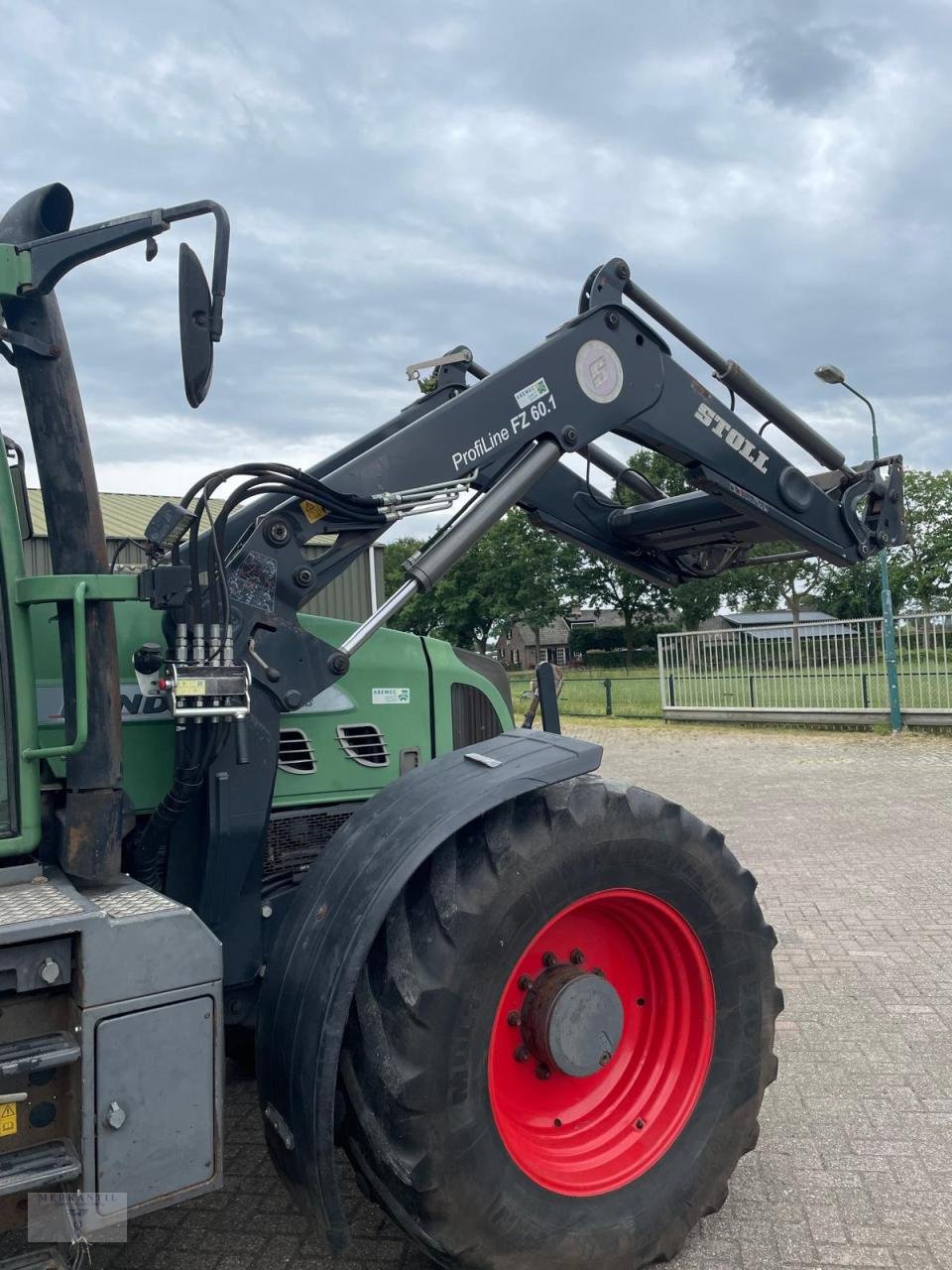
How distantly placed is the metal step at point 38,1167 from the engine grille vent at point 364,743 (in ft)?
→ 5.46

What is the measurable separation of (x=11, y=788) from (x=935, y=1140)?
3.26m

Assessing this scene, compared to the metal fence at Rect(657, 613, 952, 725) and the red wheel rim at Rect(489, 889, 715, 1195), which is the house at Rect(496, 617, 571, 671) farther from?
the red wheel rim at Rect(489, 889, 715, 1195)

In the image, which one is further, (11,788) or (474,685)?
(474,685)

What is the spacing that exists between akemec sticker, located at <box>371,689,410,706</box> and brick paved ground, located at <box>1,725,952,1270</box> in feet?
4.47

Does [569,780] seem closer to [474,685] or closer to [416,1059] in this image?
[416,1059]

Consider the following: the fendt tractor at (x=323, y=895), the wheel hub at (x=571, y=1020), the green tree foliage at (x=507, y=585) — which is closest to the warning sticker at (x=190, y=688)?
the fendt tractor at (x=323, y=895)

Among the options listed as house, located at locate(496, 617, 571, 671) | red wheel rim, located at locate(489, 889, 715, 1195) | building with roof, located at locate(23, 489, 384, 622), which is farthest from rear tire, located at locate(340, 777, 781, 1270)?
A: house, located at locate(496, 617, 571, 671)

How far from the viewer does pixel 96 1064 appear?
2.22 meters

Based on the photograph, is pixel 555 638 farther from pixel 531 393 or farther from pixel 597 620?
pixel 531 393

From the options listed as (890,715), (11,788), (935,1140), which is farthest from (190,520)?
(890,715)

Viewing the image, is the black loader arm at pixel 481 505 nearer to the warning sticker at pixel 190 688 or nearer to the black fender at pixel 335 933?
the warning sticker at pixel 190 688

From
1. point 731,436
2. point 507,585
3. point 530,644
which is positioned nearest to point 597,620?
point 530,644

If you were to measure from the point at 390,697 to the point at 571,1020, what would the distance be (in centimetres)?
140

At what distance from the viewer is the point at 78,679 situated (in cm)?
250
